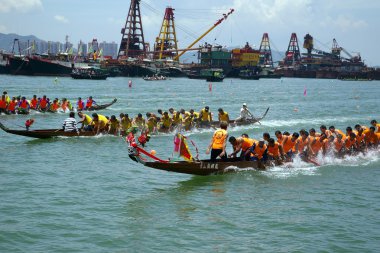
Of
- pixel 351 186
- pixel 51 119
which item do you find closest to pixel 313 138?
pixel 351 186

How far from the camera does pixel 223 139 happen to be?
19172 millimetres

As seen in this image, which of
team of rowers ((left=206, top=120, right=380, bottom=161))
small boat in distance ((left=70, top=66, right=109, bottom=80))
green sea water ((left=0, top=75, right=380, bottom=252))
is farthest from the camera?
small boat in distance ((left=70, top=66, right=109, bottom=80))

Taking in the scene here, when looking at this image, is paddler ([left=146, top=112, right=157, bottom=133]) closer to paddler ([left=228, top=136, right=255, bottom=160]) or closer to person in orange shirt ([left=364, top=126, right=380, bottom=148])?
paddler ([left=228, top=136, right=255, bottom=160])

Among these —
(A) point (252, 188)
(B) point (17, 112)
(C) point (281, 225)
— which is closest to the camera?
(C) point (281, 225)

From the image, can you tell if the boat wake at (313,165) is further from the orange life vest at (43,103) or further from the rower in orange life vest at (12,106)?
the orange life vest at (43,103)

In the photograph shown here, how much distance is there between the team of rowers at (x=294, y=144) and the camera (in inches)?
774

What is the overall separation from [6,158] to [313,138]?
567 inches

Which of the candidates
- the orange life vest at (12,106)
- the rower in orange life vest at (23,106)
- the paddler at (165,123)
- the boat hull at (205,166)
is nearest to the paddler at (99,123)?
the paddler at (165,123)

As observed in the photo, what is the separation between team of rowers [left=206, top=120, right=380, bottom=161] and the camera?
774 inches

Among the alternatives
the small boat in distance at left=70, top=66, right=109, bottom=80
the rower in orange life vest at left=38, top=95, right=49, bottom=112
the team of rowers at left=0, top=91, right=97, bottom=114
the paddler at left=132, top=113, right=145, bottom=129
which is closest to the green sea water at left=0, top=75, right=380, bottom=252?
the paddler at left=132, top=113, right=145, bottom=129

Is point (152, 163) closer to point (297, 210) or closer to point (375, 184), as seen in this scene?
point (297, 210)

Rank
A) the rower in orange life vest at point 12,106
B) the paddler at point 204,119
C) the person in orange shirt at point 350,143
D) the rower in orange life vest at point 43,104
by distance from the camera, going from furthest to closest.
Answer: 1. the rower in orange life vest at point 43,104
2. the rower in orange life vest at point 12,106
3. the paddler at point 204,119
4. the person in orange shirt at point 350,143

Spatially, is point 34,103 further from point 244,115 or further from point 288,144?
point 288,144

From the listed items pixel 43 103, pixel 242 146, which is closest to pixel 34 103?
pixel 43 103
